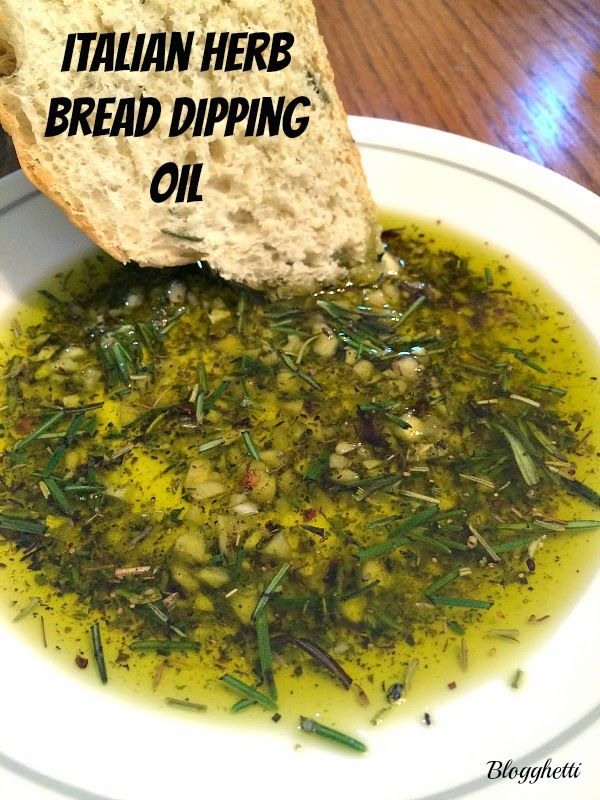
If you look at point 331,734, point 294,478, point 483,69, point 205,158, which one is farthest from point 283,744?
point 483,69

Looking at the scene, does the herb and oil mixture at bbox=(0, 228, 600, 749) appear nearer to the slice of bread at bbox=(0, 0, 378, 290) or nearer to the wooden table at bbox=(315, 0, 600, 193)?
the slice of bread at bbox=(0, 0, 378, 290)

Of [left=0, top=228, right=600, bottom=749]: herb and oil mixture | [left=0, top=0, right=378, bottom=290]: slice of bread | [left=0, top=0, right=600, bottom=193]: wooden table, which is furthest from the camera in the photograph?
[left=0, top=0, right=600, bottom=193]: wooden table

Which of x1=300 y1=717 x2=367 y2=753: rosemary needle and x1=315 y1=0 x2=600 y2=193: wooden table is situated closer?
x1=300 y1=717 x2=367 y2=753: rosemary needle

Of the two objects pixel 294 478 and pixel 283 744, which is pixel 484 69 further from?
pixel 283 744

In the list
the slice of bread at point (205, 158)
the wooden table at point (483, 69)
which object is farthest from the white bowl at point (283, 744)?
the wooden table at point (483, 69)

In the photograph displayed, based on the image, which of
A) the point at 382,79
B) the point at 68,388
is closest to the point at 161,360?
the point at 68,388

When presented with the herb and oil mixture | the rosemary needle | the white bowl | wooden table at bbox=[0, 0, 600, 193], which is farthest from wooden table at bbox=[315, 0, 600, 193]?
the rosemary needle
